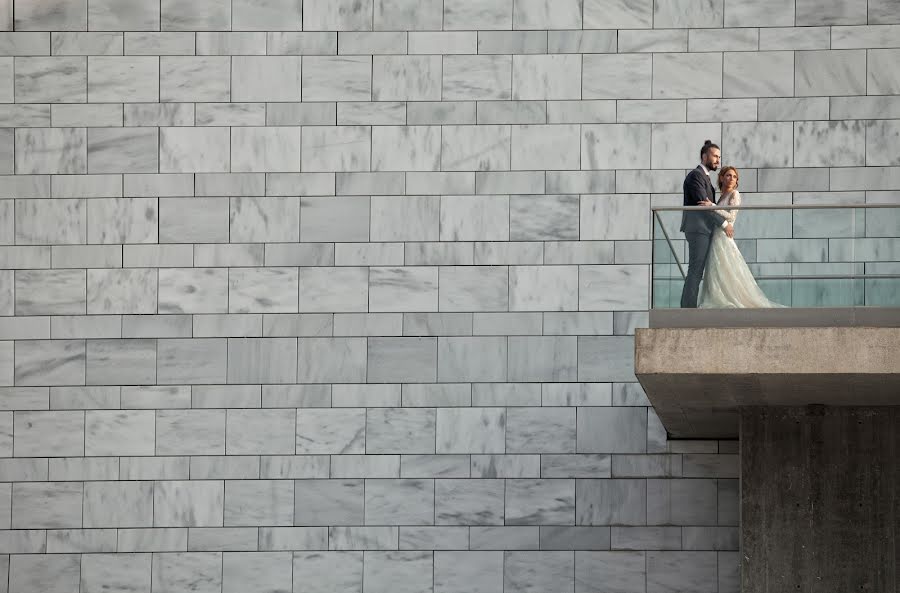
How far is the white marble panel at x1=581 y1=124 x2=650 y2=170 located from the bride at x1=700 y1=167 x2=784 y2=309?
473 cm

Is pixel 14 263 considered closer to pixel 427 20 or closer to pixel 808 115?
pixel 427 20

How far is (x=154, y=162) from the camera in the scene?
19.8 m

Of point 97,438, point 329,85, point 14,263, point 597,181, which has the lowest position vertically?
point 97,438

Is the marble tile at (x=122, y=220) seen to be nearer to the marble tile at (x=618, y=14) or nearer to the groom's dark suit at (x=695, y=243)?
the marble tile at (x=618, y=14)

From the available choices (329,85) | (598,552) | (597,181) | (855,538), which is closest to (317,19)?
(329,85)

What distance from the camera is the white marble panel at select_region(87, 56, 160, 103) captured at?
19906 millimetres

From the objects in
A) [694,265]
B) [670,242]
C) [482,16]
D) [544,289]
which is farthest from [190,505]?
[694,265]

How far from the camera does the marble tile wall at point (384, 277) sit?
18953 mm

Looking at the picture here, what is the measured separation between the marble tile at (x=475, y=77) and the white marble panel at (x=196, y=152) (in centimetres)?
315

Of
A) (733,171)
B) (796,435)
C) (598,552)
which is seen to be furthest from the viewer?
(598,552)

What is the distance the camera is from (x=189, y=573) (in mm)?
19062

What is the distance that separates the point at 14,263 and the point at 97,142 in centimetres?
Answer: 204

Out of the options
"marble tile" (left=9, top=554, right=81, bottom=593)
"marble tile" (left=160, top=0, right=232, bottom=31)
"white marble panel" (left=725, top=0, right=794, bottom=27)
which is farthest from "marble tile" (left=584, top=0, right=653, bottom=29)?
"marble tile" (left=9, top=554, right=81, bottom=593)

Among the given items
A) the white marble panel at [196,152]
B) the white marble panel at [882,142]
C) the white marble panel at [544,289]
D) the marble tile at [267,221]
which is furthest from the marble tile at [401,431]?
the white marble panel at [882,142]
